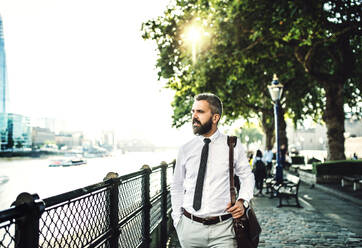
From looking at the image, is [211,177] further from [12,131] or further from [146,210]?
[12,131]

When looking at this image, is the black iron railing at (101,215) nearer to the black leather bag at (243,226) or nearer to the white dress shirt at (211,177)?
the white dress shirt at (211,177)

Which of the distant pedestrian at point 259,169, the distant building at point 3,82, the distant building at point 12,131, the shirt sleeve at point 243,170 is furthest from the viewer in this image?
the distant building at point 3,82

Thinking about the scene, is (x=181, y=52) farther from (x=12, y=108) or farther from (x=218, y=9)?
(x=12, y=108)

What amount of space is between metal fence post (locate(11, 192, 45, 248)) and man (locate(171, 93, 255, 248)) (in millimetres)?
1255

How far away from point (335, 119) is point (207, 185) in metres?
15.6

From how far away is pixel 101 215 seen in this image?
116 inches

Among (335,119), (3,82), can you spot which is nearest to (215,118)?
(335,119)

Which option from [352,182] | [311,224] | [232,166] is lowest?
[311,224]

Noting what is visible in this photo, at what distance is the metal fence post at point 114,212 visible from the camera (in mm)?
3123

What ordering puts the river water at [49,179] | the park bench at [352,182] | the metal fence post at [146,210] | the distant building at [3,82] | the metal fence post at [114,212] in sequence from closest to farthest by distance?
1. the metal fence post at [114,212]
2. the metal fence post at [146,210]
3. the park bench at [352,182]
4. the river water at [49,179]
5. the distant building at [3,82]

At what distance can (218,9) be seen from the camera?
45.0 feet

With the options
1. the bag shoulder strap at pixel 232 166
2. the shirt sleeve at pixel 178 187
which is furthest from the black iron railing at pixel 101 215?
the bag shoulder strap at pixel 232 166

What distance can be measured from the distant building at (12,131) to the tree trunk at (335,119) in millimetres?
136527

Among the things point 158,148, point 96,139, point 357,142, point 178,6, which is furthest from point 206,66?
point 96,139
